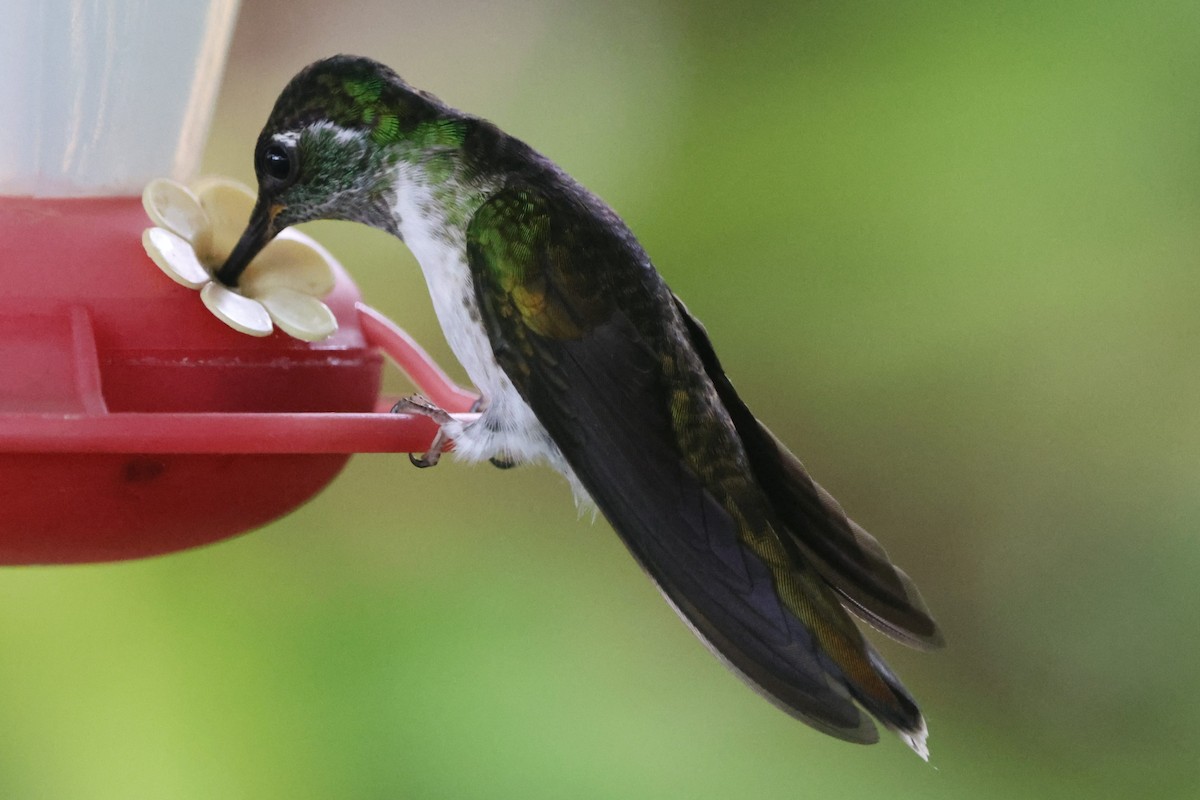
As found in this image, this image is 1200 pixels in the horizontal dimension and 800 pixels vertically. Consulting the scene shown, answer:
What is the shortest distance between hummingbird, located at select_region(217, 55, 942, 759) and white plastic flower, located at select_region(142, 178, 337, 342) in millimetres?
39

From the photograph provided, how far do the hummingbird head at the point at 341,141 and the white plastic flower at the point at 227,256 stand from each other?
0.15 feet

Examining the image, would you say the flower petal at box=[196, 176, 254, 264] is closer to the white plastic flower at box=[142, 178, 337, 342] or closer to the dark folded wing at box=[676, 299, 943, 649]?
the white plastic flower at box=[142, 178, 337, 342]

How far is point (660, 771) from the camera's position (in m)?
3.70

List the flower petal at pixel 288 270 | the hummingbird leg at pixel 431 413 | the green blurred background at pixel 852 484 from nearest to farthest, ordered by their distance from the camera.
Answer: the hummingbird leg at pixel 431 413, the flower petal at pixel 288 270, the green blurred background at pixel 852 484

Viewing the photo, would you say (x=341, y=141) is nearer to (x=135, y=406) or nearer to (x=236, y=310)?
(x=236, y=310)

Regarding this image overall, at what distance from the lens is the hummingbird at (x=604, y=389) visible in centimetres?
165

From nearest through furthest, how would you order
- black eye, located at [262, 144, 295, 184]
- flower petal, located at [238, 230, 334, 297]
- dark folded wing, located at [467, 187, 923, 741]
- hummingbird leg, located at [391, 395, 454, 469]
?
dark folded wing, located at [467, 187, 923, 741], hummingbird leg, located at [391, 395, 454, 469], flower petal, located at [238, 230, 334, 297], black eye, located at [262, 144, 295, 184]

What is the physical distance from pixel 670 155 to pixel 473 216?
2107mm

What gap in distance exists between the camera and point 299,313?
5.87 ft

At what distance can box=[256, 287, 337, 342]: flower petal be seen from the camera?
174 cm

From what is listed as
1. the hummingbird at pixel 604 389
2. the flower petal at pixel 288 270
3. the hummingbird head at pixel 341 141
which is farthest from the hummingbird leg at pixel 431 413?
the hummingbird head at pixel 341 141

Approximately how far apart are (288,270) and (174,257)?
0.25 metres

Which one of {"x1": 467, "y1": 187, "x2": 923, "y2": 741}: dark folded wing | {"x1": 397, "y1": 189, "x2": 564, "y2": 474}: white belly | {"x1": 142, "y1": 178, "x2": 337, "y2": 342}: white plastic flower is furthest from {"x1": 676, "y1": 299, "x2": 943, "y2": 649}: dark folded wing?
{"x1": 142, "y1": 178, "x2": 337, "y2": 342}: white plastic flower

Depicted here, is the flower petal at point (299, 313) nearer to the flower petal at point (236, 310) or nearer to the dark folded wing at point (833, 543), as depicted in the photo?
the flower petal at point (236, 310)
